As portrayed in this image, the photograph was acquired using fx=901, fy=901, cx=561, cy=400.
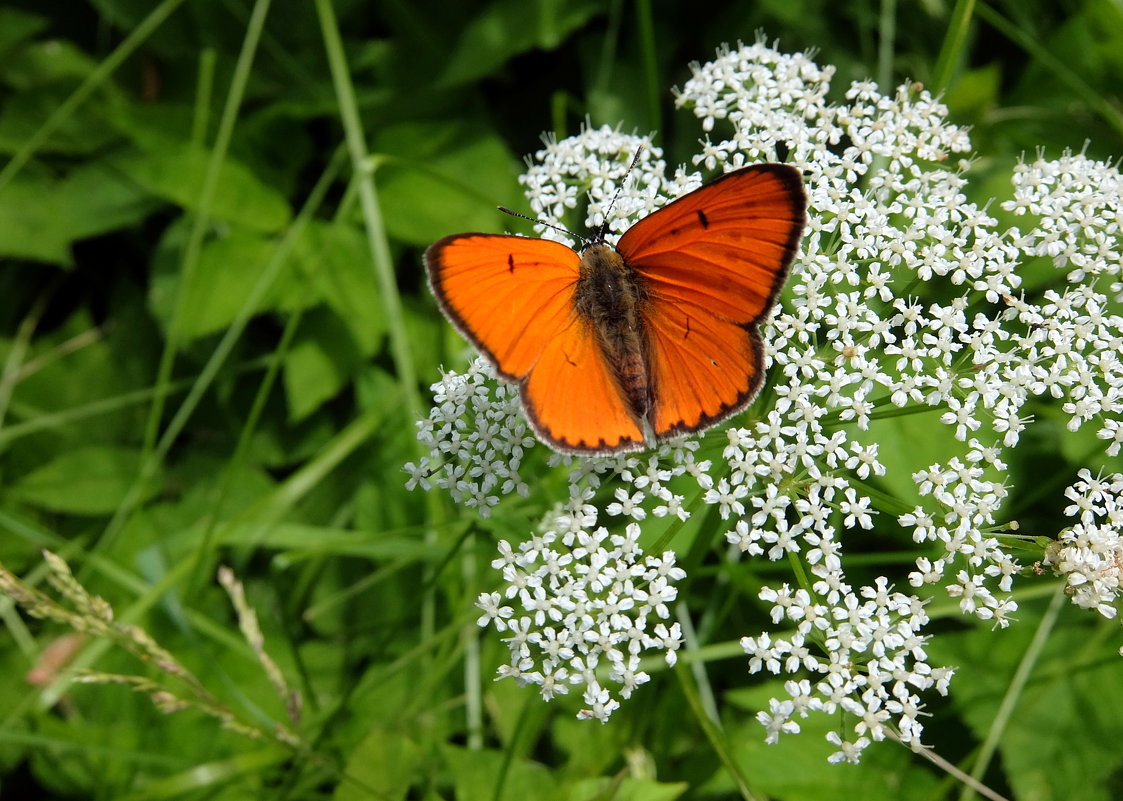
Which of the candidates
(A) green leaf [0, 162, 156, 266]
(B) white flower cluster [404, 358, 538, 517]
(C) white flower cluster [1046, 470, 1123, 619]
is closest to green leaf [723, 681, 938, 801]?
(C) white flower cluster [1046, 470, 1123, 619]

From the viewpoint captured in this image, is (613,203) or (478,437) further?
(613,203)

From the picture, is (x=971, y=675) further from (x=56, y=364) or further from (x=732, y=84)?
(x=56, y=364)

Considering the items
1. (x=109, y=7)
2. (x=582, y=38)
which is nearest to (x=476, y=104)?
(x=582, y=38)

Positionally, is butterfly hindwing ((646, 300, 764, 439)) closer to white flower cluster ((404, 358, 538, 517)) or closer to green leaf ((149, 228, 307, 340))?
white flower cluster ((404, 358, 538, 517))

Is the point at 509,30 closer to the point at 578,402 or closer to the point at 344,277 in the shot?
the point at 344,277

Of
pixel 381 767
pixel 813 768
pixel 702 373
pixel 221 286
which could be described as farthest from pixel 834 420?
pixel 221 286
